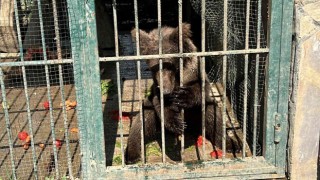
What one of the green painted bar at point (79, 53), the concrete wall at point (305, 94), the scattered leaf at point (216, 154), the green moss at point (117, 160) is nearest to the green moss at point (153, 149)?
the green moss at point (117, 160)

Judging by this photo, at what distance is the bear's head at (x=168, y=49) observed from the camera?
16.8 feet

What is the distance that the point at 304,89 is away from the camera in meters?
4.05

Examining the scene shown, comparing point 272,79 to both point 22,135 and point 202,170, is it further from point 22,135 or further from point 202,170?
point 22,135

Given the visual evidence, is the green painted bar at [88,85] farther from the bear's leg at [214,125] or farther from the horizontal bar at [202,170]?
the bear's leg at [214,125]

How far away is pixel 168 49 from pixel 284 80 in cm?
151

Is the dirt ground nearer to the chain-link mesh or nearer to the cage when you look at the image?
the cage

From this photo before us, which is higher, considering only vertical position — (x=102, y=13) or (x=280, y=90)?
(x=102, y=13)

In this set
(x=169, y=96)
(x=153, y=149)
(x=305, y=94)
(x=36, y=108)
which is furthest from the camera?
(x=36, y=108)

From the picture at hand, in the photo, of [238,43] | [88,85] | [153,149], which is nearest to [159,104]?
[153,149]

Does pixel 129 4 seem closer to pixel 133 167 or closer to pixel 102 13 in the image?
pixel 102 13

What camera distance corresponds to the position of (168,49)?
203 inches

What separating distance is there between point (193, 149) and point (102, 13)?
4799 millimetres

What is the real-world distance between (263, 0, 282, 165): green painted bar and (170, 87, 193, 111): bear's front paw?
34.0 inches

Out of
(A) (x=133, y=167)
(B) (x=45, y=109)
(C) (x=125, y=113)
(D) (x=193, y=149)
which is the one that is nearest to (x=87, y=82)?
(A) (x=133, y=167)
